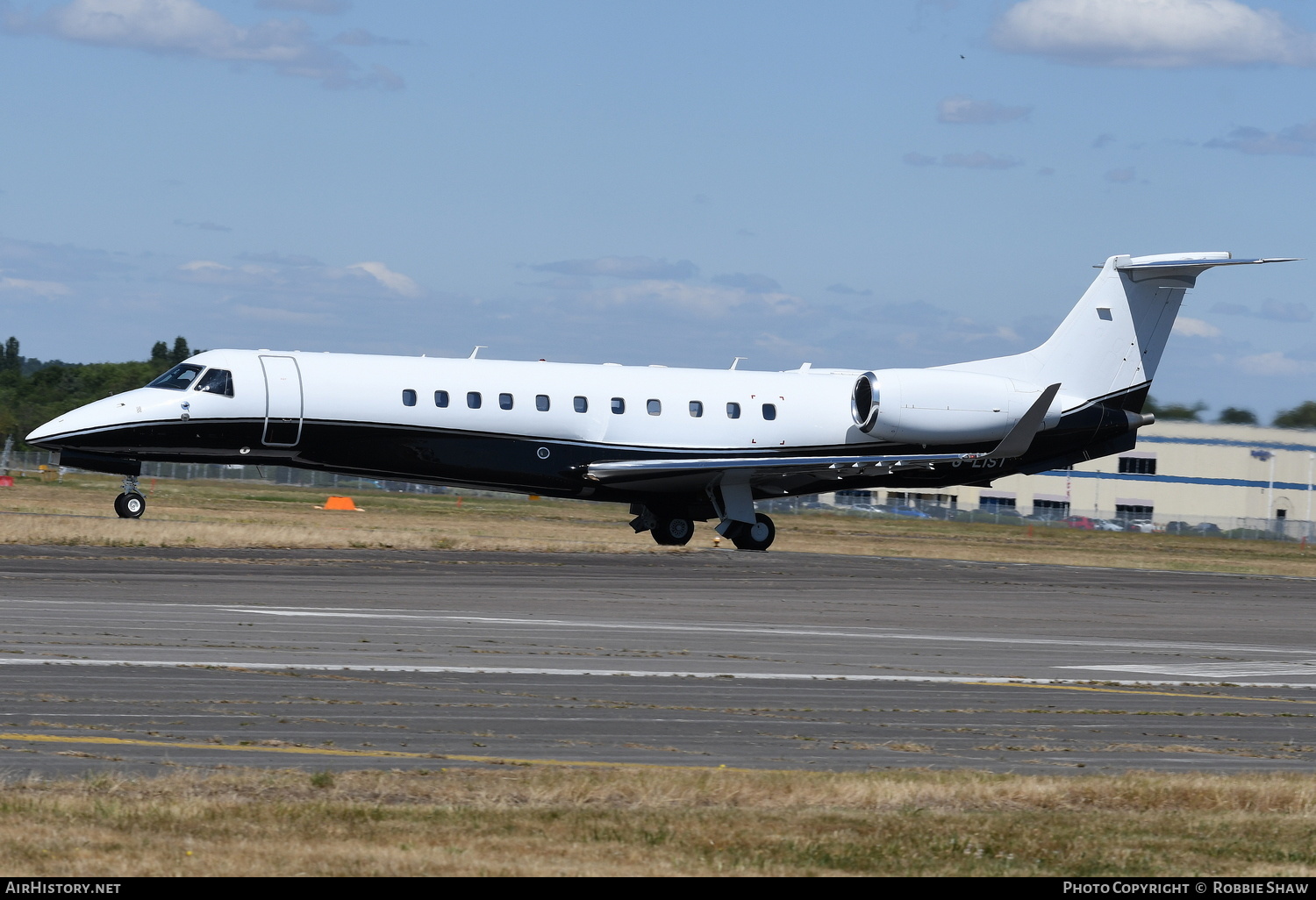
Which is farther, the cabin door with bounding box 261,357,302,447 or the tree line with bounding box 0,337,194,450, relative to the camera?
the tree line with bounding box 0,337,194,450

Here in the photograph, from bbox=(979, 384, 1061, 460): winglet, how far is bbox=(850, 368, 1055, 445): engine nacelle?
1.72 ft

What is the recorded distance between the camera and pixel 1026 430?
34.8 m

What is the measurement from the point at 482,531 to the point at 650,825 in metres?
35.3

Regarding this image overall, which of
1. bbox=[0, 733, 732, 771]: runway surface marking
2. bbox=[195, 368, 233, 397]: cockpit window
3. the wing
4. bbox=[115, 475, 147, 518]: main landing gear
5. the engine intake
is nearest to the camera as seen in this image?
bbox=[0, 733, 732, 771]: runway surface marking

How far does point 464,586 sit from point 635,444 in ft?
32.3

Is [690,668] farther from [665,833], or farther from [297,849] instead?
[297,849]

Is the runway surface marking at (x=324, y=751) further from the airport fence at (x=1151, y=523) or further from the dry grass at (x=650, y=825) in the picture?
the airport fence at (x=1151, y=523)

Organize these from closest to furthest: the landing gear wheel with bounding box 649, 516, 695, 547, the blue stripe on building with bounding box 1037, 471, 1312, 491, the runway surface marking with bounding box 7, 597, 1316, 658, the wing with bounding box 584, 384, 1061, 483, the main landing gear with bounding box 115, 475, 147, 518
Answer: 1. the runway surface marking with bounding box 7, 597, 1316, 658
2. the main landing gear with bounding box 115, 475, 147, 518
3. the wing with bounding box 584, 384, 1061, 483
4. the landing gear wheel with bounding box 649, 516, 695, 547
5. the blue stripe on building with bounding box 1037, 471, 1312, 491

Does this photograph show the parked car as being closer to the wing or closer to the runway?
the wing

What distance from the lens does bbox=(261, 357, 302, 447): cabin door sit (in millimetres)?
30969

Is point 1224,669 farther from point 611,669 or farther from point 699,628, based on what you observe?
point 611,669

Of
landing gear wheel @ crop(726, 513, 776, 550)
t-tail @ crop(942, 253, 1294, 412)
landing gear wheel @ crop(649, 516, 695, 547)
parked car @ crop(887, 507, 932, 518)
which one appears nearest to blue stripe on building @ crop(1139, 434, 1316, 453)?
parked car @ crop(887, 507, 932, 518)

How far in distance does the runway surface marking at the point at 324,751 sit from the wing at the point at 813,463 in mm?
22617
